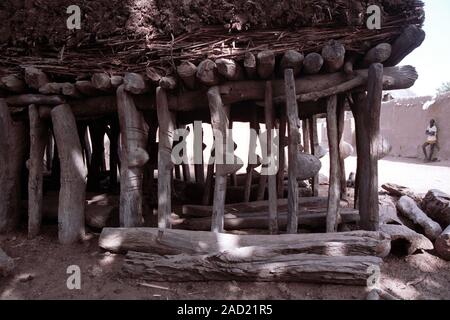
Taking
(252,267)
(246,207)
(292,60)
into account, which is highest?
(292,60)

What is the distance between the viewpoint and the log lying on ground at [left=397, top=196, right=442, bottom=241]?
141 inches

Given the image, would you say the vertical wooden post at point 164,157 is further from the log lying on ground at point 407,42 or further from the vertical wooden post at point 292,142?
the log lying on ground at point 407,42

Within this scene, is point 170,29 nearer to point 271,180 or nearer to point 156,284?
point 271,180

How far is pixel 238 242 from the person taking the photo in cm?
290

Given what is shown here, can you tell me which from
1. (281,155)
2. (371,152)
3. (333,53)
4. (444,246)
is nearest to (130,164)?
(281,155)

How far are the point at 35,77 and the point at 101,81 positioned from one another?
2.44 feet

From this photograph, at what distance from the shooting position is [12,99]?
3.66m

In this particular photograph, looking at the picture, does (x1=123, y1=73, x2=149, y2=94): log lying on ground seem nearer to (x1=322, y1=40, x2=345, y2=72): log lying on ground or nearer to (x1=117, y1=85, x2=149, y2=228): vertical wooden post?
(x1=117, y1=85, x2=149, y2=228): vertical wooden post

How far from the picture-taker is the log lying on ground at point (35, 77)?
3381mm

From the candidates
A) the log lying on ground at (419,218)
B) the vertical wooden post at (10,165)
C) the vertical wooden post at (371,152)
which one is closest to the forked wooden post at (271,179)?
the vertical wooden post at (371,152)

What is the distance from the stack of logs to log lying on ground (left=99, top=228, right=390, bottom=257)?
0.67 ft

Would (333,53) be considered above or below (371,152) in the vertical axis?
above
